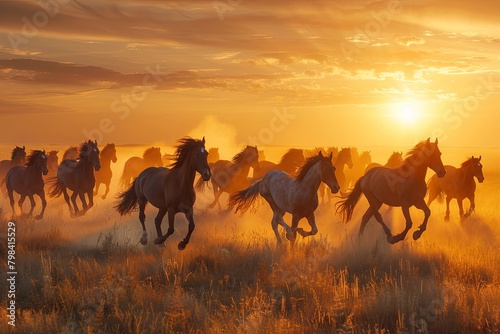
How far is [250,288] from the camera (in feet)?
30.9

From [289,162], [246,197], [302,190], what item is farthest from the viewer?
[289,162]

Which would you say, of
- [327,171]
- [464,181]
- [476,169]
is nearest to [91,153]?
[327,171]

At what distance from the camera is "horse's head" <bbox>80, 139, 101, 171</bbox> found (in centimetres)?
1814

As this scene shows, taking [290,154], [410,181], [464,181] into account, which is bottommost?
[464,181]

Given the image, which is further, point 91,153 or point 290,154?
point 290,154

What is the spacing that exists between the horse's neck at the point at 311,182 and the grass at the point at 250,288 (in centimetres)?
113

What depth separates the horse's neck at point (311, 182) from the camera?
12.8 m

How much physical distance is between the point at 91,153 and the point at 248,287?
34.9 feet

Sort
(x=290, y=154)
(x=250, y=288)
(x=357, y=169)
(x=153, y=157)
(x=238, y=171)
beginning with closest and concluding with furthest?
(x=250, y=288), (x=238, y=171), (x=290, y=154), (x=153, y=157), (x=357, y=169)

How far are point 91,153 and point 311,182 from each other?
815 centimetres

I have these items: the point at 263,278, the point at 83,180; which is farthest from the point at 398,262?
the point at 83,180

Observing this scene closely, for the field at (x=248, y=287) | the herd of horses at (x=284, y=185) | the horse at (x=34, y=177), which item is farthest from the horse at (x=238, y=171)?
the field at (x=248, y=287)

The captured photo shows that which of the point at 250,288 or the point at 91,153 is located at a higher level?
the point at 91,153

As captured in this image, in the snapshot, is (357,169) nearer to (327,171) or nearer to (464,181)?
(464,181)
